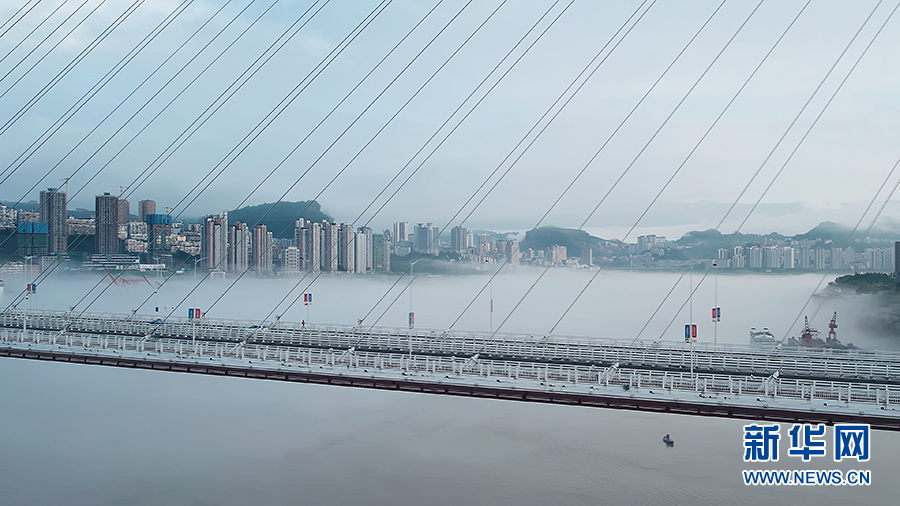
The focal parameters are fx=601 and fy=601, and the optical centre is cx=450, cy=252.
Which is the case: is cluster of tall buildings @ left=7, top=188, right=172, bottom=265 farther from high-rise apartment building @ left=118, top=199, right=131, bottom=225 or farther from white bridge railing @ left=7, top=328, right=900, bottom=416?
white bridge railing @ left=7, top=328, right=900, bottom=416

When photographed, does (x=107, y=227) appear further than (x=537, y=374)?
Yes

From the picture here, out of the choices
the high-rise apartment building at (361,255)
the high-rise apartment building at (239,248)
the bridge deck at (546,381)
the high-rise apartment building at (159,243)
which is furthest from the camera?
the high-rise apartment building at (159,243)

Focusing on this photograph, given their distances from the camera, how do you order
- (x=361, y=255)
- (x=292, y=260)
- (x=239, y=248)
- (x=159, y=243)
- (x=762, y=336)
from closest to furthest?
(x=762, y=336) < (x=361, y=255) < (x=239, y=248) < (x=159, y=243) < (x=292, y=260)

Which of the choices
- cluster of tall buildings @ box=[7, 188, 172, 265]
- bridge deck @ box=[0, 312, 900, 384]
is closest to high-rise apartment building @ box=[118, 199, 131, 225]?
cluster of tall buildings @ box=[7, 188, 172, 265]

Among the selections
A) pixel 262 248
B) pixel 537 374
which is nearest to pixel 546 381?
pixel 537 374

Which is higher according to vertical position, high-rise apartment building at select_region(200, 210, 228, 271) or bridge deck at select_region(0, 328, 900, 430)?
high-rise apartment building at select_region(200, 210, 228, 271)

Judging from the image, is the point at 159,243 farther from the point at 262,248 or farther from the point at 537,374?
the point at 537,374

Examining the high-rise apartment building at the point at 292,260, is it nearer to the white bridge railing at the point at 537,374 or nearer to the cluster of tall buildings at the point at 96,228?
the cluster of tall buildings at the point at 96,228

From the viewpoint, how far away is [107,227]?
249 ft

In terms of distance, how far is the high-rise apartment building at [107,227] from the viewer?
75.8 metres

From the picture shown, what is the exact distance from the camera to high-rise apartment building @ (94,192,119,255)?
249ft

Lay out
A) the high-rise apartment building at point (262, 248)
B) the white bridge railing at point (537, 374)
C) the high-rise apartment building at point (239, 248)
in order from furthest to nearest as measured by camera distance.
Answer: the high-rise apartment building at point (239, 248), the high-rise apartment building at point (262, 248), the white bridge railing at point (537, 374)

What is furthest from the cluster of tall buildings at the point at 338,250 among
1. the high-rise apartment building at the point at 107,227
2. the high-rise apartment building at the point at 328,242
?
the high-rise apartment building at the point at 107,227

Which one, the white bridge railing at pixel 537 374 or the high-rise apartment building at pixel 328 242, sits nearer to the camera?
the white bridge railing at pixel 537 374
